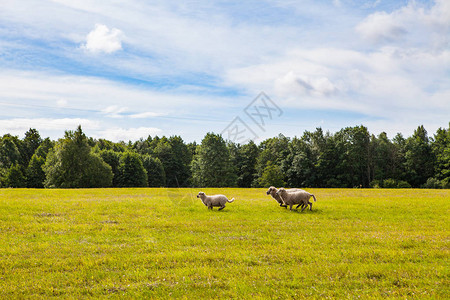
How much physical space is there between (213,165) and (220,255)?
86.4m

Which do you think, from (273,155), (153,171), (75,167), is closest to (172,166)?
(153,171)

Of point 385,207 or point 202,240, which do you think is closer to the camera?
point 202,240

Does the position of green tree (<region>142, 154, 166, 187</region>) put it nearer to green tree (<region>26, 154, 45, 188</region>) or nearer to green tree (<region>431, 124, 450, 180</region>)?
green tree (<region>26, 154, 45, 188</region>)

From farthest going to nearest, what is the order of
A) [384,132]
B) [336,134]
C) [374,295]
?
[384,132] < [336,134] < [374,295]

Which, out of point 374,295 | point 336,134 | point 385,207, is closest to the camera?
point 374,295

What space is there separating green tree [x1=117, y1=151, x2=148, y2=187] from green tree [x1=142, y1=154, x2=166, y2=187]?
53.8 feet

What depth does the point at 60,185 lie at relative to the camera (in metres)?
79.9

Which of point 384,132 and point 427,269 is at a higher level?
point 384,132

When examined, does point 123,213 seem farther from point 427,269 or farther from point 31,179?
point 31,179

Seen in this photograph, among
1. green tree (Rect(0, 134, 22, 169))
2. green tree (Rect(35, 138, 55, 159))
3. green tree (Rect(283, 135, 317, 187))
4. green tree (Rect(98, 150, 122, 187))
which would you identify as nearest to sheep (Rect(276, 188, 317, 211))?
green tree (Rect(283, 135, 317, 187))

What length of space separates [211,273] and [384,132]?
127220 millimetres

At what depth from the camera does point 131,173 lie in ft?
334

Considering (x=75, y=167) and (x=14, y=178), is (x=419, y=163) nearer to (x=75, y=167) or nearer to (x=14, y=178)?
(x=75, y=167)

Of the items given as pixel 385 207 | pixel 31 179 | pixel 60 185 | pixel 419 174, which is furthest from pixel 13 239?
pixel 419 174
